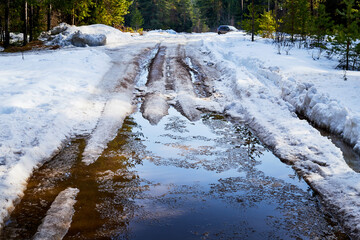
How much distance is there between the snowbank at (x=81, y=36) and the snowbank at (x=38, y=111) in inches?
363

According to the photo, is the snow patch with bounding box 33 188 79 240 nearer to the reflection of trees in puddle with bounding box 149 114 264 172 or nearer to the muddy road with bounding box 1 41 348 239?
the muddy road with bounding box 1 41 348 239

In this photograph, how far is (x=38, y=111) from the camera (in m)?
7.53

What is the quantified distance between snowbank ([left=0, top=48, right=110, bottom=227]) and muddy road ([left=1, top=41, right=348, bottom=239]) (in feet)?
0.77

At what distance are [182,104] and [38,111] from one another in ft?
12.6

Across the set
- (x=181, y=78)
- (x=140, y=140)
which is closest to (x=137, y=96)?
(x=181, y=78)

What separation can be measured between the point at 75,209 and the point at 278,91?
8193 mm

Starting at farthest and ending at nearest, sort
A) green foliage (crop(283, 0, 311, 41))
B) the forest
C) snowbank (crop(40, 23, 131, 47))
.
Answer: snowbank (crop(40, 23, 131, 47)) → green foliage (crop(283, 0, 311, 41)) → the forest

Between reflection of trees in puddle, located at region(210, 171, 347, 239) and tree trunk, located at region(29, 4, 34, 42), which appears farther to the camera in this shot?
tree trunk, located at region(29, 4, 34, 42)

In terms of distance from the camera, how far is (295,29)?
20453mm

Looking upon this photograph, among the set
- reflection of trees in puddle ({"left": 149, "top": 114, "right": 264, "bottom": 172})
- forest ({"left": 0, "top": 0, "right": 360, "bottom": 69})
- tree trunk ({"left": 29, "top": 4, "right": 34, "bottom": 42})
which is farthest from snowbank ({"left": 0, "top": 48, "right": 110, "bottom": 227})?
tree trunk ({"left": 29, "top": 4, "right": 34, "bottom": 42})

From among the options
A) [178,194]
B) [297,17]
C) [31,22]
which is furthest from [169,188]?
[31,22]

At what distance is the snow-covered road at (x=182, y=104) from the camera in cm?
507

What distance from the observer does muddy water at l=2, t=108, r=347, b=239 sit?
12.1 ft

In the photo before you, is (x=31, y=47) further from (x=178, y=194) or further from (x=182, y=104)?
(x=178, y=194)
